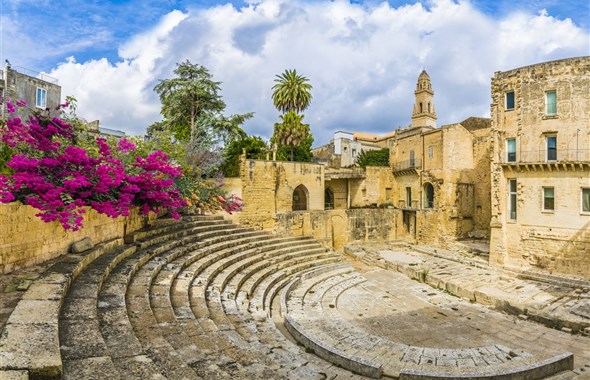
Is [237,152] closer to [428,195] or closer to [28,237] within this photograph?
[428,195]

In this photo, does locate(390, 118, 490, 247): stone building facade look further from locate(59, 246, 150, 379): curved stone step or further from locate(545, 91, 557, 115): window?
locate(59, 246, 150, 379): curved stone step

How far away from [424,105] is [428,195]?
1011 inches

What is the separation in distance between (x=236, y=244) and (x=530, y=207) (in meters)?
16.1

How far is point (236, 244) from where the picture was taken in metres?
14.9

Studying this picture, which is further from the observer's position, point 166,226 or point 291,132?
point 291,132

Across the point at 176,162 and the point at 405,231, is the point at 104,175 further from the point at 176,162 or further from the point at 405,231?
the point at 405,231

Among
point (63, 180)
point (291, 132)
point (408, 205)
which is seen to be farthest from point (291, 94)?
point (63, 180)

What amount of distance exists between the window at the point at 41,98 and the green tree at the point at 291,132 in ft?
61.9

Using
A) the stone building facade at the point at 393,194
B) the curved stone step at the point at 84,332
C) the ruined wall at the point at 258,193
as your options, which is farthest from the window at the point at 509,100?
the curved stone step at the point at 84,332

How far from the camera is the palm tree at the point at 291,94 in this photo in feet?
121

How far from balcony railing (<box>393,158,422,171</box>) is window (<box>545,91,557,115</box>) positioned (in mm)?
10957

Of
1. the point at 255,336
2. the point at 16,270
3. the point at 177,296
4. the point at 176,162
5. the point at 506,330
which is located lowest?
the point at 506,330

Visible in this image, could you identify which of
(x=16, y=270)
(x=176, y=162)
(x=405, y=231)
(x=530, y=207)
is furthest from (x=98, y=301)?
(x=405, y=231)

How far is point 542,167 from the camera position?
1852 centimetres
